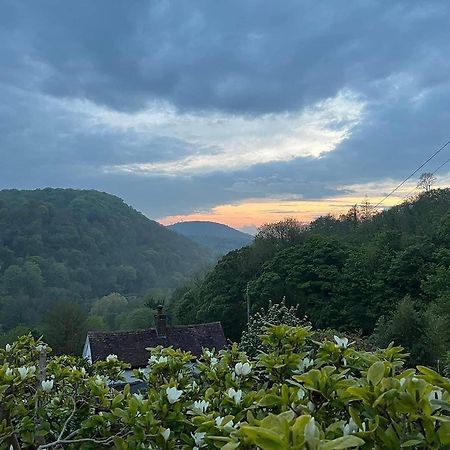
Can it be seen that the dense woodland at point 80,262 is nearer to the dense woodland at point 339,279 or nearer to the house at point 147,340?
the dense woodland at point 339,279

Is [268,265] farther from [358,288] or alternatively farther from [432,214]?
[432,214]

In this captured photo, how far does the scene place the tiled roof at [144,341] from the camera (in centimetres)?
1509

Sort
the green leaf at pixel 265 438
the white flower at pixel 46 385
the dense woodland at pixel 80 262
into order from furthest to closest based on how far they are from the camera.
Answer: the dense woodland at pixel 80 262, the white flower at pixel 46 385, the green leaf at pixel 265 438

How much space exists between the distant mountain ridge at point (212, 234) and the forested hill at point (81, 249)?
60.4 feet

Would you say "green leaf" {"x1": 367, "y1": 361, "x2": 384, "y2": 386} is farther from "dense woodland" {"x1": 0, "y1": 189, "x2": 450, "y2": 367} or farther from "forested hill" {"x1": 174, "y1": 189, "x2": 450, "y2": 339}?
"forested hill" {"x1": 174, "y1": 189, "x2": 450, "y2": 339}

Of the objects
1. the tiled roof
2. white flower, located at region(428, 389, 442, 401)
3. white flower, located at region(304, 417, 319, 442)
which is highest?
white flower, located at region(304, 417, 319, 442)

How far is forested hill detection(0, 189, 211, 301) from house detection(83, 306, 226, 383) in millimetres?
33217

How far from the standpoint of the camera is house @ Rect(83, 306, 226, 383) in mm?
15125

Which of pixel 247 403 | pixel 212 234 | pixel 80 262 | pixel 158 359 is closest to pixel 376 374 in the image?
pixel 247 403

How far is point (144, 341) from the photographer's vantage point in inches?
625

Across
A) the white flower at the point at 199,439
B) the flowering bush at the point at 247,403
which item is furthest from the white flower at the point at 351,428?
the white flower at the point at 199,439

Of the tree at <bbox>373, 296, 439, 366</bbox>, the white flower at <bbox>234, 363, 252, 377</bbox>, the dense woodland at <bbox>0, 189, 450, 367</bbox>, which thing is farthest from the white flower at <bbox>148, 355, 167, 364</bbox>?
the tree at <bbox>373, 296, 439, 366</bbox>

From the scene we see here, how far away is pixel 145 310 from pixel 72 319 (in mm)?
8766

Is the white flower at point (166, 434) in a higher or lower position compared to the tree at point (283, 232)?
lower
